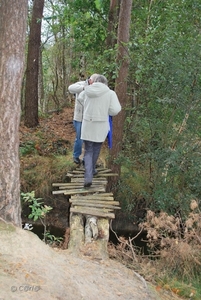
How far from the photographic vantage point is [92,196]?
6895 millimetres

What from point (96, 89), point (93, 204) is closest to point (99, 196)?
point (93, 204)

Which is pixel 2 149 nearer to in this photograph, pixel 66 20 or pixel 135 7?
pixel 66 20

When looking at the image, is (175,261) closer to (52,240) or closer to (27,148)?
(52,240)

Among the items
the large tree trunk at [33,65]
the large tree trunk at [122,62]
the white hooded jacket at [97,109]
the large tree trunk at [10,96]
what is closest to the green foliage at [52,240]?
the large tree trunk at [10,96]

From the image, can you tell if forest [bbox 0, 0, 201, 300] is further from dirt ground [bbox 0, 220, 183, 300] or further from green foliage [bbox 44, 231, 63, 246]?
green foliage [bbox 44, 231, 63, 246]

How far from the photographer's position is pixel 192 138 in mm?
7641

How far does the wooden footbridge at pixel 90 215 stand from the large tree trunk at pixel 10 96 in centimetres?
124

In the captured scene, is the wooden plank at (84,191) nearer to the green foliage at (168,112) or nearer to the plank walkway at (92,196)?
the plank walkway at (92,196)

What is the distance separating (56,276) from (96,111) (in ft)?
12.1

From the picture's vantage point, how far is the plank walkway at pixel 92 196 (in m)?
6.21

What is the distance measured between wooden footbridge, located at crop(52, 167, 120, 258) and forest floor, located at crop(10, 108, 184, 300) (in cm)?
45

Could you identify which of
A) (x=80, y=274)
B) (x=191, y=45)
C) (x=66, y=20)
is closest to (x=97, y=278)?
(x=80, y=274)

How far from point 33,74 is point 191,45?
6393 mm

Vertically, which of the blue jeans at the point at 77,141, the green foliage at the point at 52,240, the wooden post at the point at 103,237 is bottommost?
the green foliage at the point at 52,240
